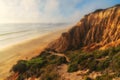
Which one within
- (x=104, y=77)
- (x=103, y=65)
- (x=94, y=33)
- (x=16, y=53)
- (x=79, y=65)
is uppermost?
Result: (x=94, y=33)

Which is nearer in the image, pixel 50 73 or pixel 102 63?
pixel 102 63

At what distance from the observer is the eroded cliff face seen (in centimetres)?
5416

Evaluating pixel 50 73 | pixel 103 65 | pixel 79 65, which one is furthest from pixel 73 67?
pixel 103 65

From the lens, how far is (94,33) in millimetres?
58688

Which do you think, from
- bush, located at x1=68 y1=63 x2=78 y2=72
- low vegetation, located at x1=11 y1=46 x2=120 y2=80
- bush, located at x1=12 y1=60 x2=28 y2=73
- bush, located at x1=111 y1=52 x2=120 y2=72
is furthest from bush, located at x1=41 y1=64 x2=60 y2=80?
bush, located at x1=111 y1=52 x2=120 y2=72

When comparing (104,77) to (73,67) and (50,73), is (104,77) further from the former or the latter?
(50,73)

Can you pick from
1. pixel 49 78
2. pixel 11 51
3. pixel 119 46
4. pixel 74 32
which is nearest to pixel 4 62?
pixel 11 51

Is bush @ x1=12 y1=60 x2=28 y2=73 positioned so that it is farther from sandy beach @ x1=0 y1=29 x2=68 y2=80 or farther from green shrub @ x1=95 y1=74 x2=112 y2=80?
green shrub @ x1=95 y1=74 x2=112 y2=80

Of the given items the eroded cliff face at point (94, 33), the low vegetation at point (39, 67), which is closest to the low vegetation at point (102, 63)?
the low vegetation at point (39, 67)

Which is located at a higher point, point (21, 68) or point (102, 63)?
point (102, 63)

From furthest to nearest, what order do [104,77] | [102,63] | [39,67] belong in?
[39,67] → [102,63] → [104,77]

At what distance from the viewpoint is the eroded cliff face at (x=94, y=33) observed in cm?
5416

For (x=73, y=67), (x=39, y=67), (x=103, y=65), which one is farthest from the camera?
(x=39, y=67)

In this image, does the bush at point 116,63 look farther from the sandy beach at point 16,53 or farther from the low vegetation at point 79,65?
the sandy beach at point 16,53
